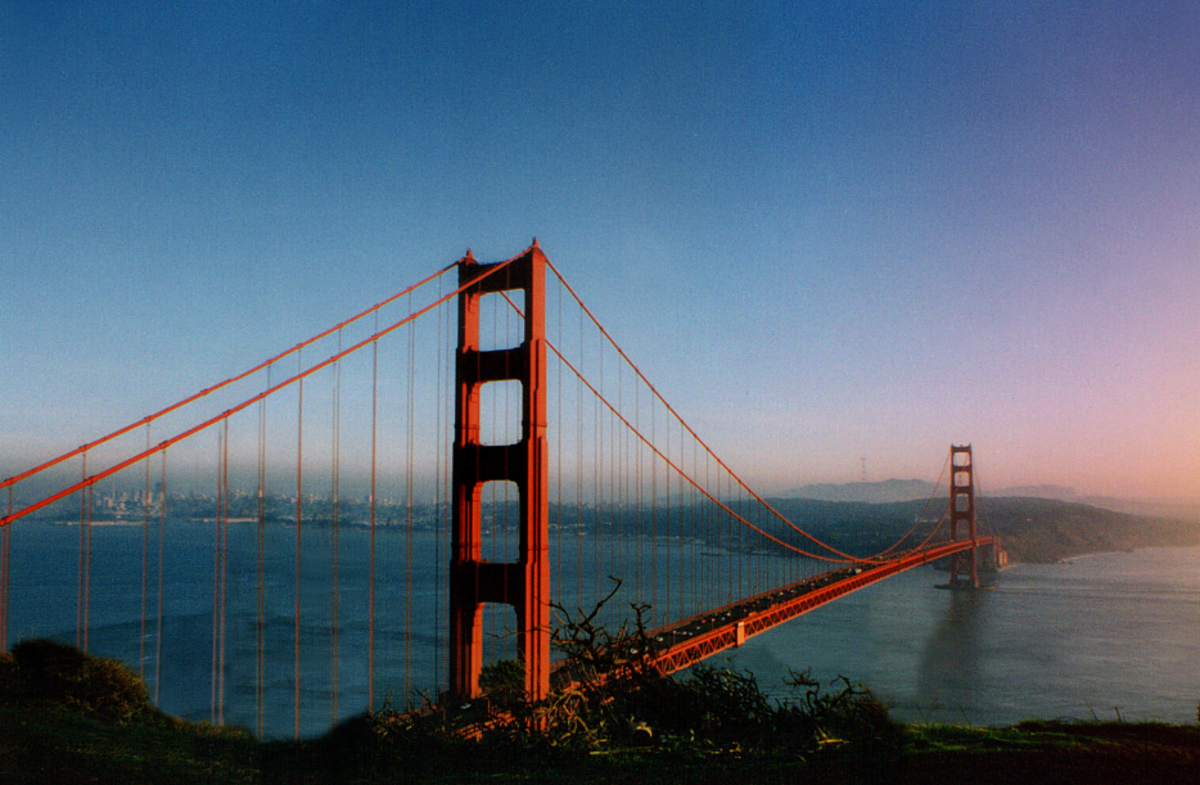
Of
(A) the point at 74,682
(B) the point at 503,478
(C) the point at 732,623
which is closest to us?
(A) the point at 74,682

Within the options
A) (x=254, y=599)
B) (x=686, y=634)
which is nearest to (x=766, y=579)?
(x=254, y=599)

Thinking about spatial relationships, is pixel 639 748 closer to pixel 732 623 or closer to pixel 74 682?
pixel 74 682

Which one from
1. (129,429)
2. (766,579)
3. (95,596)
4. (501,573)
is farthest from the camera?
(766,579)

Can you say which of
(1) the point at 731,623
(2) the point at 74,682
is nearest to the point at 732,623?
(1) the point at 731,623

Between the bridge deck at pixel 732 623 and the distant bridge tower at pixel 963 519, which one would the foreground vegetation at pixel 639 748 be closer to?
the bridge deck at pixel 732 623

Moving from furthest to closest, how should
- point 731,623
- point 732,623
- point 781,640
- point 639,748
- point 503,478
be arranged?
point 781,640 < point 731,623 < point 732,623 < point 503,478 < point 639,748

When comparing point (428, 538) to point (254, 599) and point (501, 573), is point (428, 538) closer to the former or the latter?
point (254, 599)
